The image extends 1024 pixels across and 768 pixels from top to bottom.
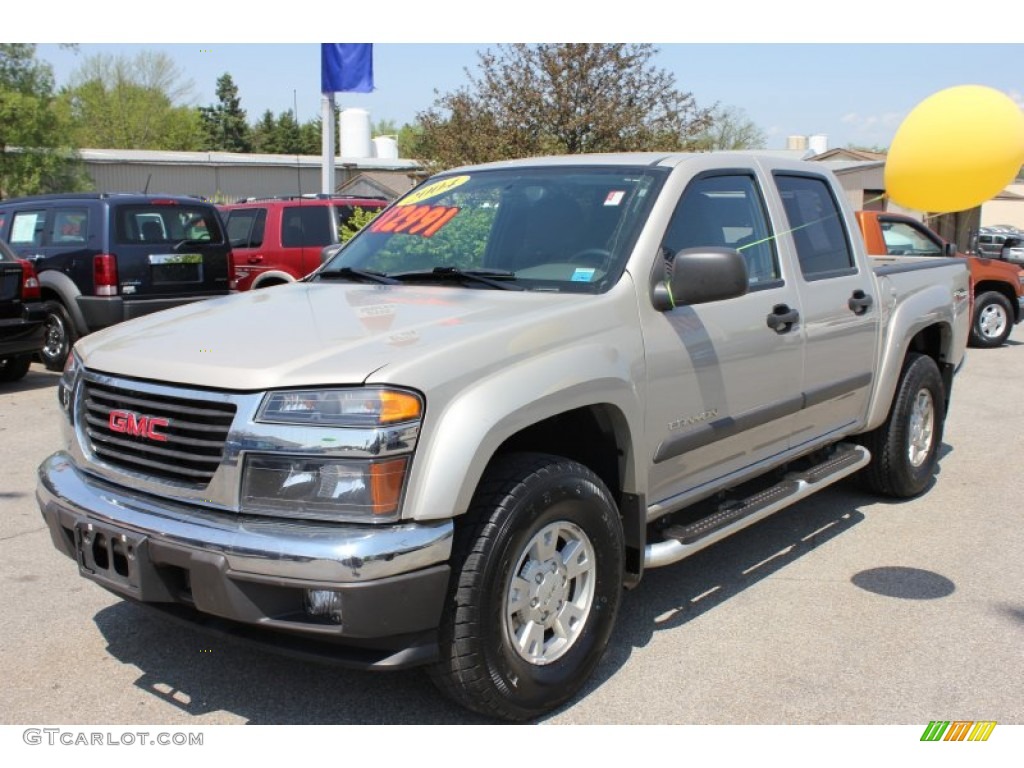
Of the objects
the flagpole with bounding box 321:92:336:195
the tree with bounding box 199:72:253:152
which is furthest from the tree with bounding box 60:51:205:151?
the flagpole with bounding box 321:92:336:195

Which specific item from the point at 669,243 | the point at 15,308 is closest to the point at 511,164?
the point at 669,243

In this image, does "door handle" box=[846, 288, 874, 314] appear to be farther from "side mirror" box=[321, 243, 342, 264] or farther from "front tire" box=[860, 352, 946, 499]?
"side mirror" box=[321, 243, 342, 264]

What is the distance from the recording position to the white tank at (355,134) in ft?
125

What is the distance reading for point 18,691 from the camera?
136 inches

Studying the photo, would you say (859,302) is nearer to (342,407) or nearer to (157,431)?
(342,407)

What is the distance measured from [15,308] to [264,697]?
7.16 meters

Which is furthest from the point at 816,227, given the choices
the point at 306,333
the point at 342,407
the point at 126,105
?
the point at 126,105

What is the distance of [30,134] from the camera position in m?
28.7

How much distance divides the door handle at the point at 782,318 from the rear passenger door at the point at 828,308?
13 cm

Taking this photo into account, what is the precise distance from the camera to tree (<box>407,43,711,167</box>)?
13.9 meters

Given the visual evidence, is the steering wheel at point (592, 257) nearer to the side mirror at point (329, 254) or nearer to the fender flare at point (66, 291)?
the side mirror at point (329, 254)

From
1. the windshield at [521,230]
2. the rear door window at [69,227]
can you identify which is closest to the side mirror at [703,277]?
the windshield at [521,230]

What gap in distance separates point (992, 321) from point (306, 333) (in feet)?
39.7

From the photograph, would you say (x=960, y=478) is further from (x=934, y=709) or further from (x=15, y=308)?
(x=15, y=308)
